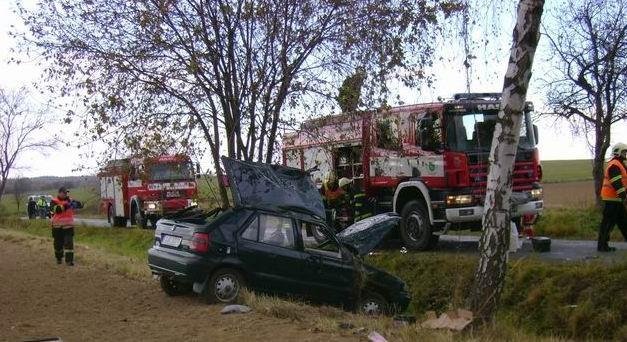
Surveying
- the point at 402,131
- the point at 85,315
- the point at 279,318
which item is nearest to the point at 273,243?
the point at 279,318

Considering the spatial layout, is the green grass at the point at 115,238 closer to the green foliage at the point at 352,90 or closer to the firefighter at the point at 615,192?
the green foliage at the point at 352,90

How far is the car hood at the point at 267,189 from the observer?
9.83 m

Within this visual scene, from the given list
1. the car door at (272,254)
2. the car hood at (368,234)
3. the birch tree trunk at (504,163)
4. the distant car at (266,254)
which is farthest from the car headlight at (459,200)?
the birch tree trunk at (504,163)

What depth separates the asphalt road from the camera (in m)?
11.8

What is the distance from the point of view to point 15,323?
8.16 meters

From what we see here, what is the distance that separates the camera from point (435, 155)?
13.8 m

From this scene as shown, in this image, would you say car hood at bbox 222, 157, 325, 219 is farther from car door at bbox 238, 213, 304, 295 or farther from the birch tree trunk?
the birch tree trunk

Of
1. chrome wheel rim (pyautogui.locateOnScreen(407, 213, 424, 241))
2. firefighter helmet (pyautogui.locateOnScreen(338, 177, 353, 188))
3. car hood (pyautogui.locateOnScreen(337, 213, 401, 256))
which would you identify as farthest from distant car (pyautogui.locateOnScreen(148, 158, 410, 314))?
firefighter helmet (pyautogui.locateOnScreen(338, 177, 353, 188))

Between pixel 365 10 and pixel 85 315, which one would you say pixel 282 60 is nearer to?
pixel 365 10

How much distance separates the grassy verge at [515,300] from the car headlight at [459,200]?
3.43 ft

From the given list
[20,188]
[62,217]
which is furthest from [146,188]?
[20,188]

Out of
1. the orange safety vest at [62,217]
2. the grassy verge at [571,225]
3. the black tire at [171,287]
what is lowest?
the black tire at [171,287]

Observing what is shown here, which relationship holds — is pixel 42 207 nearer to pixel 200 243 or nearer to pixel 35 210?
pixel 35 210

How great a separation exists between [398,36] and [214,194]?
4545mm
